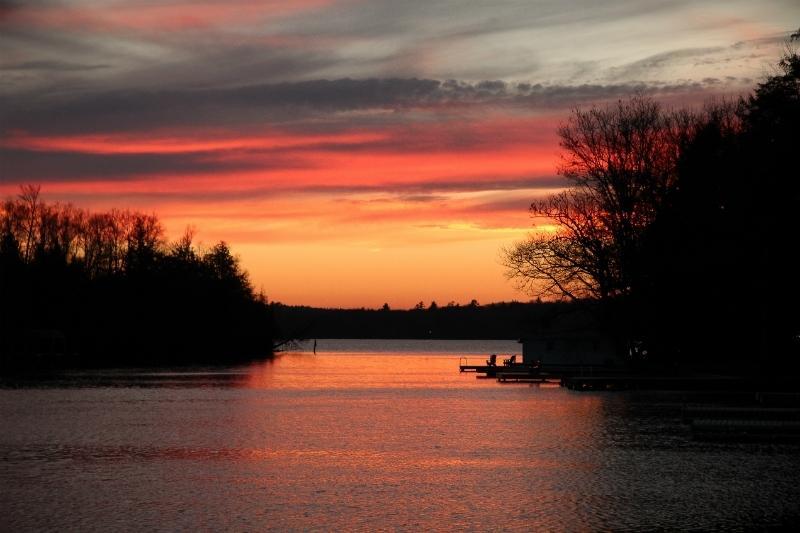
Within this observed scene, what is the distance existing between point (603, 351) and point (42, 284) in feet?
223

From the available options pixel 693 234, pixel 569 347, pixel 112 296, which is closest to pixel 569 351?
pixel 569 347

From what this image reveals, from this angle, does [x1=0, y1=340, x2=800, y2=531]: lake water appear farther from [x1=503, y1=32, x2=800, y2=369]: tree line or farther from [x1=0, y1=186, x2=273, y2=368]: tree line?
[x1=0, y1=186, x2=273, y2=368]: tree line

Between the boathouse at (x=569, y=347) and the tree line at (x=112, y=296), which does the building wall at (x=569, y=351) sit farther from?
the tree line at (x=112, y=296)

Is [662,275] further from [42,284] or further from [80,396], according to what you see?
[42,284]

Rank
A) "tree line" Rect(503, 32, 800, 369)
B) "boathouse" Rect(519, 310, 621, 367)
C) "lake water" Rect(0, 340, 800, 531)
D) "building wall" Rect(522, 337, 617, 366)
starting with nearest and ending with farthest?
1. "lake water" Rect(0, 340, 800, 531)
2. "tree line" Rect(503, 32, 800, 369)
3. "boathouse" Rect(519, 310, 621, 367)
4. "building wall" Rect(522, 337, 617, 366)

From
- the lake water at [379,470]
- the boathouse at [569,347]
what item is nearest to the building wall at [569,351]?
the boathouse at [569,347]

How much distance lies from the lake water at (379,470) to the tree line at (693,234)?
11443 mm

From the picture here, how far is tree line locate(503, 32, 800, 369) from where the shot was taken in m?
58.8

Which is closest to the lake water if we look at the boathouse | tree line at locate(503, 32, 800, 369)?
tree line at locate(503, 32, 800, 369)

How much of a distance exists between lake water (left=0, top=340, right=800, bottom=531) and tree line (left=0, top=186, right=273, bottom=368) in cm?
6669

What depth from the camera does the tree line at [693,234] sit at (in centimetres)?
5881

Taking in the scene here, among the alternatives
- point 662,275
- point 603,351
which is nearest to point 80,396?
point 662,275

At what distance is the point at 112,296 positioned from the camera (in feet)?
448

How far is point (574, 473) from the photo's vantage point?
29.1m
